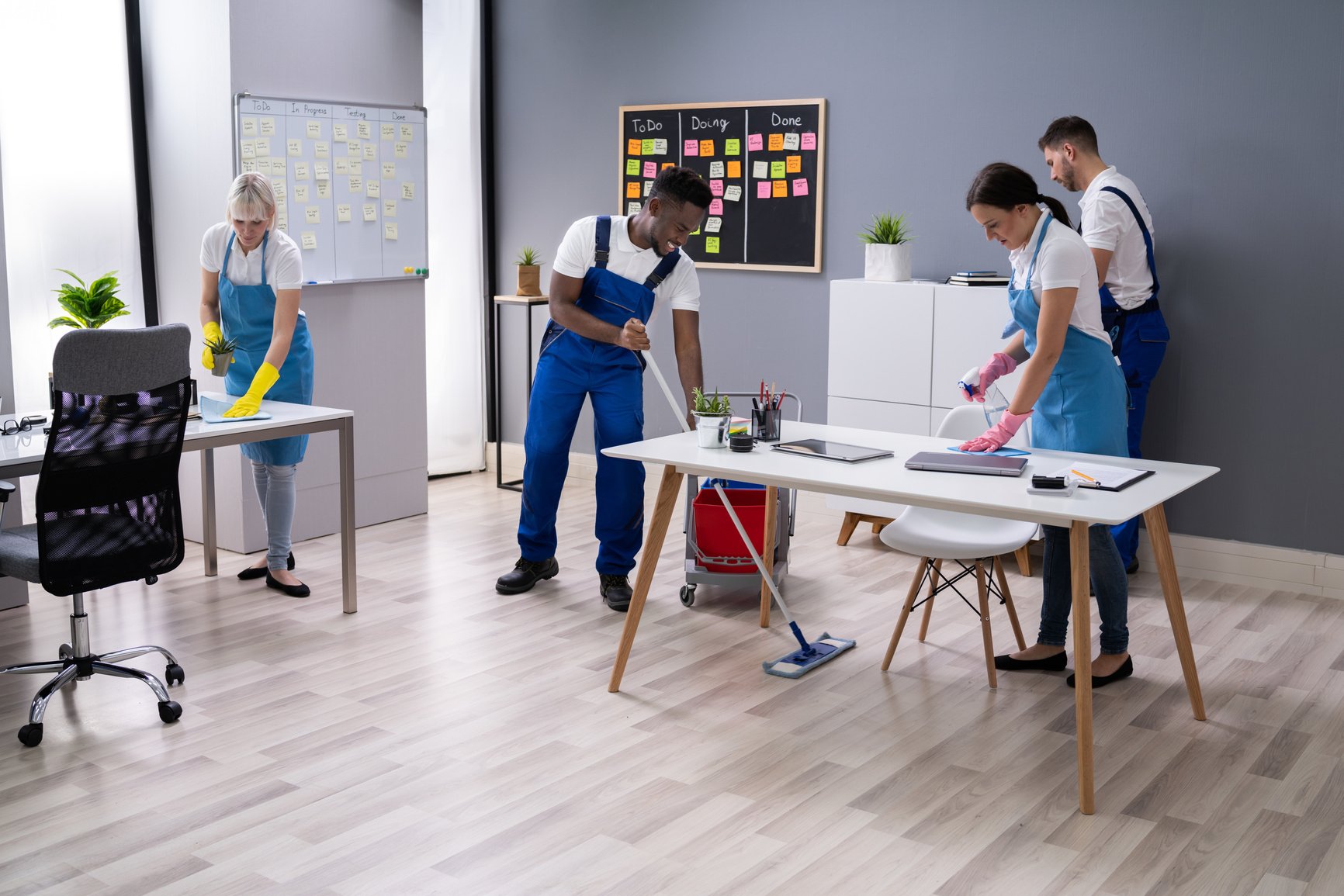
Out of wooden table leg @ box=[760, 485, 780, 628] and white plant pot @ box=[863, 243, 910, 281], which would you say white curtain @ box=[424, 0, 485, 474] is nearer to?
white plant pot @ box=[863, 243, 910, 281]

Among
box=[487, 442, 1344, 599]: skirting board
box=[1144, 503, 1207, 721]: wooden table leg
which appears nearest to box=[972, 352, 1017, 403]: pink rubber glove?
box=[1144, 503, 1207, 721]: wooden table leg

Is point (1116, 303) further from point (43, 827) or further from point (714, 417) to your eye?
point (43, 827)

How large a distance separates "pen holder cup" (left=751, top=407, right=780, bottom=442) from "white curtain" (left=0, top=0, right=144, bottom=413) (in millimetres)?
2957

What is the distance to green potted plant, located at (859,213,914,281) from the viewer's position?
5359mm

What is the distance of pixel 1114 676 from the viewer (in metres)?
3.82

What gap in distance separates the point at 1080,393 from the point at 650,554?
1.29 m

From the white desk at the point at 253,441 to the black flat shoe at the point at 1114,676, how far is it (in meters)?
2.39

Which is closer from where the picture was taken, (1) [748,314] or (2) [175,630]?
(2) [175,630]

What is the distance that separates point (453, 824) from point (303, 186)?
10.9 ft

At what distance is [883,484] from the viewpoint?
317 cm

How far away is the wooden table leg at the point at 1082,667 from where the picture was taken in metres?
2.93

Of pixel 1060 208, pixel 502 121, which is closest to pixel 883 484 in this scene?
pixel 1060 208

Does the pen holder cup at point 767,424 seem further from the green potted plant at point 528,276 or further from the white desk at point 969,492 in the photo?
the green potted plant at point 528,276

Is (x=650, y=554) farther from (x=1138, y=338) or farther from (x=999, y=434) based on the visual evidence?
(x=1138, y=338)
